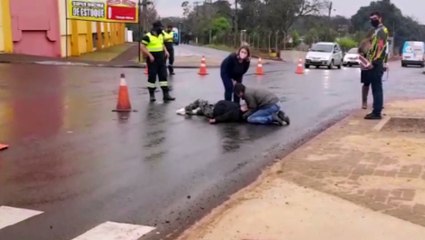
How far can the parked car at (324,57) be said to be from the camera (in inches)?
1501

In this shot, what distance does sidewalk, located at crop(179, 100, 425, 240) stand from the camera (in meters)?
5.24

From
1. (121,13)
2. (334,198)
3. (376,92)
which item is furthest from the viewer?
(121,13)

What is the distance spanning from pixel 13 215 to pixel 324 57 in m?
33.8

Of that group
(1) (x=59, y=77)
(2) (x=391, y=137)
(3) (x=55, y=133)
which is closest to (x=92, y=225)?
(3) (x=55, y=133)

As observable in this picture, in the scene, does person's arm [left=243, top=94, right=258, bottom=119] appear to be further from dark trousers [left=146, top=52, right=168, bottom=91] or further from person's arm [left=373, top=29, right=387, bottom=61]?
dark trousers [left=146, top=52, right=168, bottom=91]

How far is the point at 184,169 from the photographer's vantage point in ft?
25.3

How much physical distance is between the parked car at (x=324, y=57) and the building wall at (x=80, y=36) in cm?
1389

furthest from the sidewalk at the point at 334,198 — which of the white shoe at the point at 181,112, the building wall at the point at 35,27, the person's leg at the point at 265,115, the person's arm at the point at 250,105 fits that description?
the building wall at the point at 35,27

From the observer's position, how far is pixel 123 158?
825 centimetres

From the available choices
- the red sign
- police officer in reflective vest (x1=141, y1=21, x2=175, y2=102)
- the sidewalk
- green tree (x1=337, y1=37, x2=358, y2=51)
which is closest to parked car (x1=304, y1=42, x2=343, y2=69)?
the red sign

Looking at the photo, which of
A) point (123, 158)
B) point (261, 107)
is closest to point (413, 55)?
point (261, 107)

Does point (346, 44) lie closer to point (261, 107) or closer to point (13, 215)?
point (261, 107)

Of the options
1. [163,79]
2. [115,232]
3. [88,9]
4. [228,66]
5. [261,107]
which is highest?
[88,9]

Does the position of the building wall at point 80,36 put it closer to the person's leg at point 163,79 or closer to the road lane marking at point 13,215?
the person's leg at point 163,79
